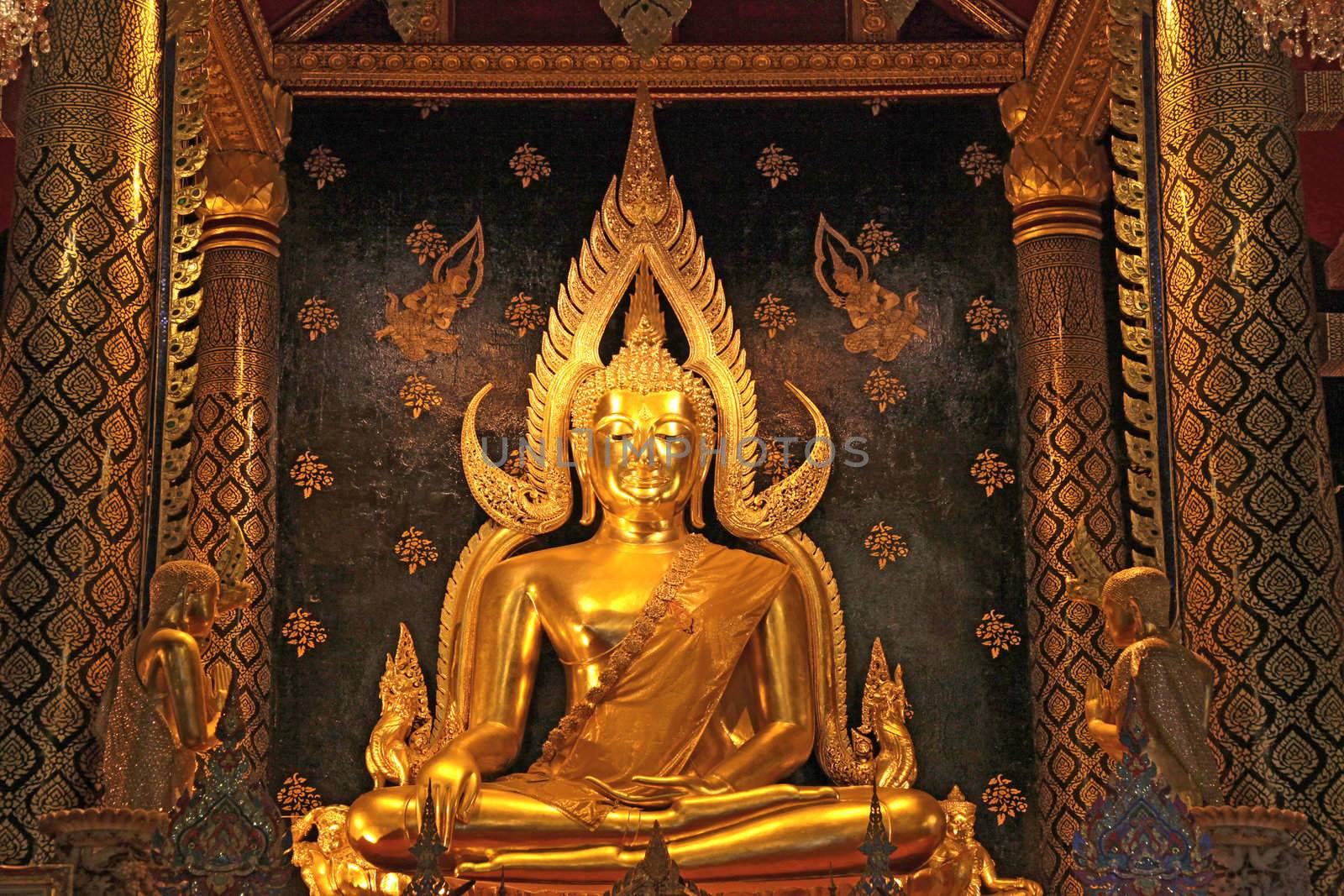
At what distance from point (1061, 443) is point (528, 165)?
2.39 metres

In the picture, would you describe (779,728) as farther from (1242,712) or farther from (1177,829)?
(1177,829)

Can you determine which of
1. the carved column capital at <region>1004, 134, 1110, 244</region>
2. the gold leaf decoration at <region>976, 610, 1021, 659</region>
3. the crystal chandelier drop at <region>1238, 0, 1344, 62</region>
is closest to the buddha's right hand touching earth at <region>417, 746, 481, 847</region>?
the gold leaf decoration at <region>976, 610, 1021, 659</region>

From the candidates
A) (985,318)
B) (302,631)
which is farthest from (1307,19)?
(302,631)

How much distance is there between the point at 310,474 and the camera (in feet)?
25.6

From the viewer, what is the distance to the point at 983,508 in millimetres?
7797

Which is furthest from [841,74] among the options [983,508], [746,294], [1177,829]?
[1177,829]

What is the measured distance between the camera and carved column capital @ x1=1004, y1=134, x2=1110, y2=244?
25.4ft

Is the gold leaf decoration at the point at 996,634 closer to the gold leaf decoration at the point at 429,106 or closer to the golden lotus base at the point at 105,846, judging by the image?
the gold leaf decoration at the point at 429,106

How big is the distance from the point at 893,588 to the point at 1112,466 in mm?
939

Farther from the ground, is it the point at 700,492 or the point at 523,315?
the point at 523,315

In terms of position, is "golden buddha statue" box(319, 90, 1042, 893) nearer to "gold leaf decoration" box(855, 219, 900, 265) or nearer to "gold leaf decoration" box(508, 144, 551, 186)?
"gold leaf decoration" box(508, 144, 551, 186)

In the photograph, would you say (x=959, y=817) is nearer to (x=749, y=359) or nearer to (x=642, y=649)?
(x=642, y=649)

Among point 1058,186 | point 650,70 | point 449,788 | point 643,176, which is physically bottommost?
point 449,788

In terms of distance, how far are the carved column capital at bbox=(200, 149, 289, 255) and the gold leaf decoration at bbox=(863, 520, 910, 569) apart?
102 inches
